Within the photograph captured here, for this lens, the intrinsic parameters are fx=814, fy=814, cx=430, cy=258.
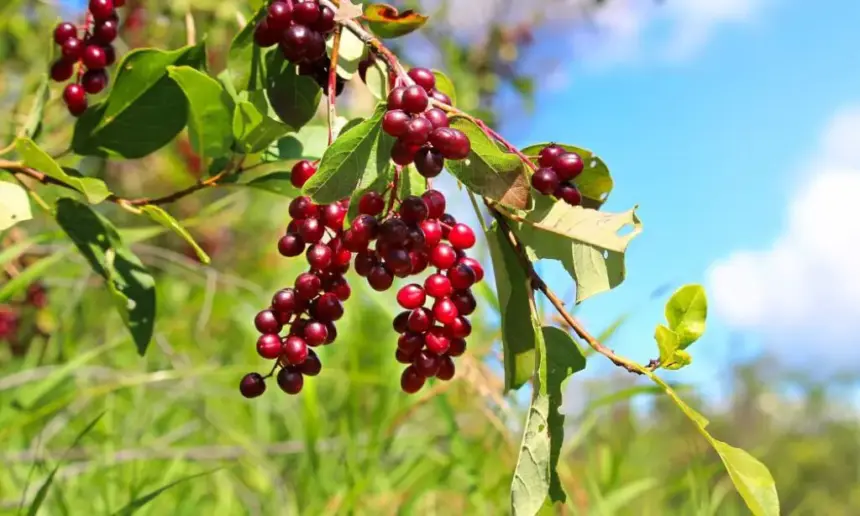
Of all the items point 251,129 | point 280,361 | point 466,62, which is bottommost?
point 280,361

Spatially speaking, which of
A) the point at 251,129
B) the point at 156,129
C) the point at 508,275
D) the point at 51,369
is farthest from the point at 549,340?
the point at 51,369

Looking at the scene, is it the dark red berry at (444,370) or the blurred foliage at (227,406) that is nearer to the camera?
the dark red berry at (444,370)

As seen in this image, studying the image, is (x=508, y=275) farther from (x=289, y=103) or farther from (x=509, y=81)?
(x=509, y=81)

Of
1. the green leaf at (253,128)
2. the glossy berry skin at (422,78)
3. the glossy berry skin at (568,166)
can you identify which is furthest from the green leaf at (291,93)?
the glossy berry skin at (568,166)

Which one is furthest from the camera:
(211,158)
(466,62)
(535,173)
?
(466,62)

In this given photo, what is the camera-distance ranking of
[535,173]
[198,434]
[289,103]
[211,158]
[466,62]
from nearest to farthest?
1. [535,173]
2. [289,103]
3. [211,158]
4. [198,434]
5. [466,62]

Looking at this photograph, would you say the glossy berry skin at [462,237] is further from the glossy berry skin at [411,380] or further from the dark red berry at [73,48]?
the dark red berry at [73,48]

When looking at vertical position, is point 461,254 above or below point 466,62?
below
